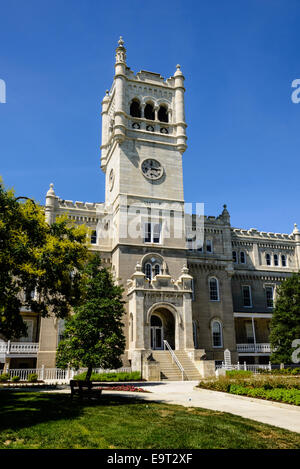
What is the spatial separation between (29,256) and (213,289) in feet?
95.8

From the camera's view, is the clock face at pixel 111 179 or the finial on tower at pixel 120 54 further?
the finial on tower at pixel 120 54

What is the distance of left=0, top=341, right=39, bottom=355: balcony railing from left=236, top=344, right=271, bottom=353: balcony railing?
20534 mm

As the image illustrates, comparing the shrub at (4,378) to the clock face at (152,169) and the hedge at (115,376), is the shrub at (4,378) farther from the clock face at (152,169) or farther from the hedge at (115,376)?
the clock face at (152,169)

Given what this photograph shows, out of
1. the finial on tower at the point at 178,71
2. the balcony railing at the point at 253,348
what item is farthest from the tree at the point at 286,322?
the finial on tower at the point at 178,71

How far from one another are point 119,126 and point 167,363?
23.3 metres

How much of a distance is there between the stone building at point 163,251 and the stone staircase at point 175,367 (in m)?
0.13

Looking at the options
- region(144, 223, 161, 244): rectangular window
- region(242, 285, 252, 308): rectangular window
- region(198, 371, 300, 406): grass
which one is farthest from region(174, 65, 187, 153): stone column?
region(198, 371, 300, 406): grass

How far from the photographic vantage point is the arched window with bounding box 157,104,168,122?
4412 cm

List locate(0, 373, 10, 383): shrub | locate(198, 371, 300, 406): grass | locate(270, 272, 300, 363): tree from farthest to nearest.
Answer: locate(270, 272, 300, 363): tree < locate(0, 373, 10, 383): shrub < locate(198, 371, 300, 406): grass

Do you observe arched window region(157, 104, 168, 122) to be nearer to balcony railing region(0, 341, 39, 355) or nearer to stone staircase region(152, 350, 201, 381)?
stone staircase region(152, 350, 201, 381)

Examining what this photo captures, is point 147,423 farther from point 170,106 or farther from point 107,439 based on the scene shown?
point 170,106

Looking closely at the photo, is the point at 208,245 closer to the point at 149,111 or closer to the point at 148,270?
the point at 148,270

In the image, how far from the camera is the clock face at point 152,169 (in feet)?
132
